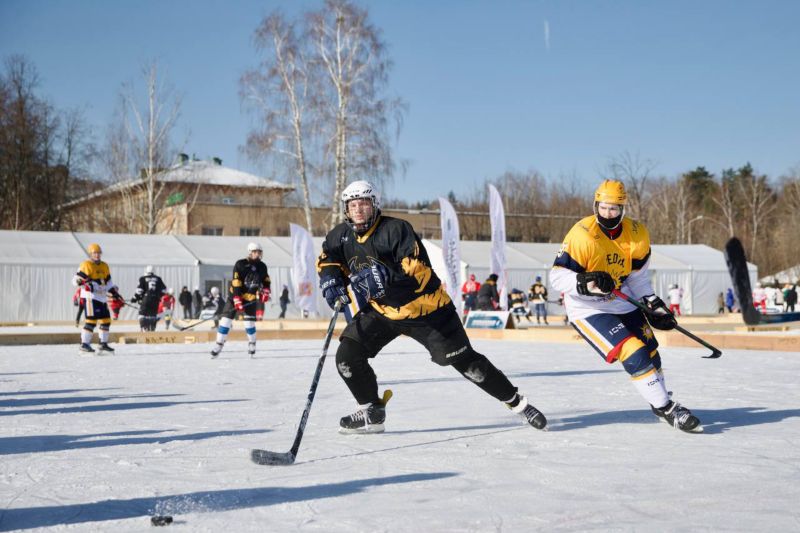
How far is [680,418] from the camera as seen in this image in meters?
5.47

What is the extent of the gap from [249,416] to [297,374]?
12.3 ft

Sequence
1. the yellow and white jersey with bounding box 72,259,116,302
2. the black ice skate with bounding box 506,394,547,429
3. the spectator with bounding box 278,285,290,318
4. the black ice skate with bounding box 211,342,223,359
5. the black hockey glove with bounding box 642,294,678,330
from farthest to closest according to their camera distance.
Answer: the spectator with bounding box 278,285,290,318
the yellow and white jersey with bounding box 72,259,116,302
the black ice skate with bounding box 211,342,223,359
the black hockey glove with bounding box 642,294,678,330
the black ice skate with bounding box 506,394,547,429

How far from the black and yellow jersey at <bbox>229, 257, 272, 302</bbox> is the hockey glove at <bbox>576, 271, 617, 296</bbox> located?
8.26 metres

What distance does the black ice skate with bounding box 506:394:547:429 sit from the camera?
5617mm

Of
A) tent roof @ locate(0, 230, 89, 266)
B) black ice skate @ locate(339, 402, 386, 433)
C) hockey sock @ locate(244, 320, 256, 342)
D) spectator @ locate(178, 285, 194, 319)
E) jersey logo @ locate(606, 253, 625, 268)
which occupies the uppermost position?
tent roof @ locate(0, 230, 89, 266)

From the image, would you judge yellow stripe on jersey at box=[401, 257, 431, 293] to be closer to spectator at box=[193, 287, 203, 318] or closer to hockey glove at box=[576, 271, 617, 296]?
hockey glove at box=[576, 271, 617, 296]

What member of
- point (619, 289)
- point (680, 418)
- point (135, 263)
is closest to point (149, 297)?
point (135, 263)

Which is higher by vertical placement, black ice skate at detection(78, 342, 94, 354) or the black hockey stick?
the black hockey stick

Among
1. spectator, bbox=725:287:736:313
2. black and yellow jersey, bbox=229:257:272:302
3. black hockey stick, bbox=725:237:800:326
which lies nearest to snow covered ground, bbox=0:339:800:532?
black and yellow jersey, bbox=229:257:272:302

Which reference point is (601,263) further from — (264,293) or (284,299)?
(284,299)

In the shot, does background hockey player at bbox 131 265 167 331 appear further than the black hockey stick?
Yes

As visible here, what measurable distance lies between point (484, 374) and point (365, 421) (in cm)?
83

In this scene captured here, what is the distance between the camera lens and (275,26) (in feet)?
116

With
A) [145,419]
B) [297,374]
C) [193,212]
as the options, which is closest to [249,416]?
[145,419]
